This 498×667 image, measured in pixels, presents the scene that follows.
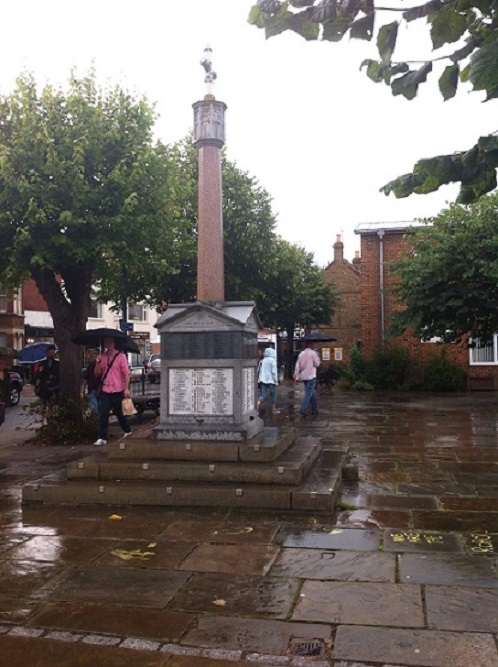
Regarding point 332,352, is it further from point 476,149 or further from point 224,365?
point 476,149

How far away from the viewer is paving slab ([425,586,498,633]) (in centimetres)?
382

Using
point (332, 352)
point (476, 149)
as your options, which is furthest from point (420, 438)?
point (332, 352)

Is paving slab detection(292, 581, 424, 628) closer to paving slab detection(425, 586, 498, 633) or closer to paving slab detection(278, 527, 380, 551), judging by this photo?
paving slab detection(425, 586, 498, 633)

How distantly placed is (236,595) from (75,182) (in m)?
8.07

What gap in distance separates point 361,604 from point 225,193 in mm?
20279

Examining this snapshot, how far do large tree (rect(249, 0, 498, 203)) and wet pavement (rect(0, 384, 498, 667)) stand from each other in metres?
2.58

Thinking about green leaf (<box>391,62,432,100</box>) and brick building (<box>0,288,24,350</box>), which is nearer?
green leaf (<box>391,62,432,100</box>)

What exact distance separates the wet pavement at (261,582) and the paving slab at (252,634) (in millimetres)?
12

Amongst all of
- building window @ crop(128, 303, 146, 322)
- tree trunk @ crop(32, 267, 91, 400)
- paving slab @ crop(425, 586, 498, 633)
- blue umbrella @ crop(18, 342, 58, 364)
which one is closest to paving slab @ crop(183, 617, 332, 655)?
paving slab @ crop(425, 586, 498, 633)

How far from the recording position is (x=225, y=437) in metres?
7.81

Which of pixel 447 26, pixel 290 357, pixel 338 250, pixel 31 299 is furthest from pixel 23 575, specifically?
pixel 338 250

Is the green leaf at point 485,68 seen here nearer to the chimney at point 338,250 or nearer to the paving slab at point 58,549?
the paving slab at point 58,549

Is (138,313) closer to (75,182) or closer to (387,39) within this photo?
(75,182)

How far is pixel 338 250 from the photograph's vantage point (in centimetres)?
5003
